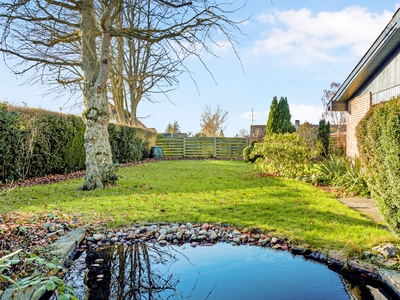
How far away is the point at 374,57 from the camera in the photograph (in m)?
8.05

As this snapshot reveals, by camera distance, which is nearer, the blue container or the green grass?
the green grass

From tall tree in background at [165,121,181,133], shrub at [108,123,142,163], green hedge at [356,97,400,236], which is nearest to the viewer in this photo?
green hedge at [356,97,400,236]

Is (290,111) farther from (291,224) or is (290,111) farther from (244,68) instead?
(291,224)

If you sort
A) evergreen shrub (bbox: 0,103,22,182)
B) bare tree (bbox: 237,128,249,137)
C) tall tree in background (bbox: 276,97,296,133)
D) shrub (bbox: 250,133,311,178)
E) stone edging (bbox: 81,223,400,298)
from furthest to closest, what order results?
1. bare tree (bbox: 237,128,249,137)
2. tall tree in background (bbox: 276,97,296,133)
3. shrub (bbox: 250,133,311,178)
4. evergreen shrub (bbox: 0,103,22,182)
5. stone edging (bbox: 81,223,400,298)

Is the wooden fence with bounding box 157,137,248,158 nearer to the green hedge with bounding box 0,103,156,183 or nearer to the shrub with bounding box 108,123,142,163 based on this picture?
the shrub with bounding box 108,123,142,163

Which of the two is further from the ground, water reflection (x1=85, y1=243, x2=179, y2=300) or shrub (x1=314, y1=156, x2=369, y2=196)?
shrub (x1=314, y1=156, x2=369, y2=196)

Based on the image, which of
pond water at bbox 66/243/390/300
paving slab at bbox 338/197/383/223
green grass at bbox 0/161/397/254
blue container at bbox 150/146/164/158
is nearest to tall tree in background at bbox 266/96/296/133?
blue container at bbox 150/146/164/158

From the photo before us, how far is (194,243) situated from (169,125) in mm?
36045

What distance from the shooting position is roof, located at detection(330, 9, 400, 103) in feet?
22.5

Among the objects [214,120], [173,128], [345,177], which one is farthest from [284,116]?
[173,128]

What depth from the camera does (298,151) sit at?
941cm

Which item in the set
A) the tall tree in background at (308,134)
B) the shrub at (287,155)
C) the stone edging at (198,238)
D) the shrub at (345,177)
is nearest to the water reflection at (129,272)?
the stone edging at (198,238)

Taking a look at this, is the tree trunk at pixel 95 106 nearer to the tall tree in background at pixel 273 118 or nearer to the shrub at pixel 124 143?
the shrub at pixel 124 143

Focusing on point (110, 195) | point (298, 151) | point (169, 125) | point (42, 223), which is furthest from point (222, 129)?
point (42, 223)
